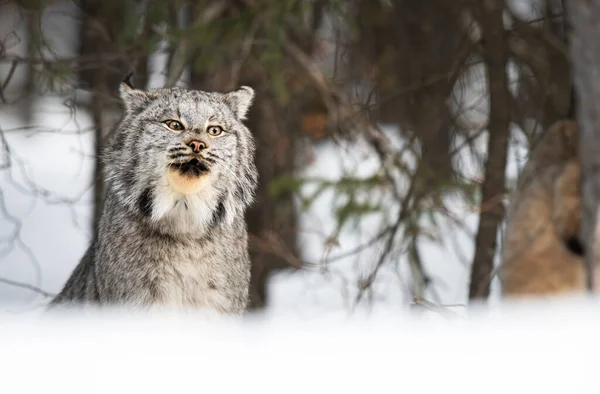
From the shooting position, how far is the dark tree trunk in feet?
15.2

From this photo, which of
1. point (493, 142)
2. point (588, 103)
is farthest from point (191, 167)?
point (493, 142)

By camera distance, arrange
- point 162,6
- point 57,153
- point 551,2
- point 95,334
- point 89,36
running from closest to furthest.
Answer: point 95,334 → point 162,6 → point 551,2 → point 89,36 → point 57,153

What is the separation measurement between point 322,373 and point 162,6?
374cm

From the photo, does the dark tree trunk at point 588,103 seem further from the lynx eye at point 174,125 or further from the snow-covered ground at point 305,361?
the snow-covered ground at point 305,361

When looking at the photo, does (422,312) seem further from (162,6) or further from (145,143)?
(162,6)

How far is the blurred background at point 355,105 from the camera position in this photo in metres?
5.37

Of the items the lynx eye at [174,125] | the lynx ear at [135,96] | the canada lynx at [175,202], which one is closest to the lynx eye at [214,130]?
the canada lynx at [175,202]

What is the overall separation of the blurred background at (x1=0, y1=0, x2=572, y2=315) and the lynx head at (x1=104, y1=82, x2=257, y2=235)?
110 centimetres

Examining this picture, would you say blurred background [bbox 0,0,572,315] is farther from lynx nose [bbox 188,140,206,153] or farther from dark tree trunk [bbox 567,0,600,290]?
lynx nose [bbox 188,140,206,153]

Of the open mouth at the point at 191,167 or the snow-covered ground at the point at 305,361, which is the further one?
the open mouth at the point at 191,167

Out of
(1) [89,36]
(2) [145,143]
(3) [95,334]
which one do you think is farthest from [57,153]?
(3) [95,334]

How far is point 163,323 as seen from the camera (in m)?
3.34

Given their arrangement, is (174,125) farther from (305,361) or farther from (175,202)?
(305,361)

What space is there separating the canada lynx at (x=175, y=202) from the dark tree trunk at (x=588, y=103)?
195 centimetres
